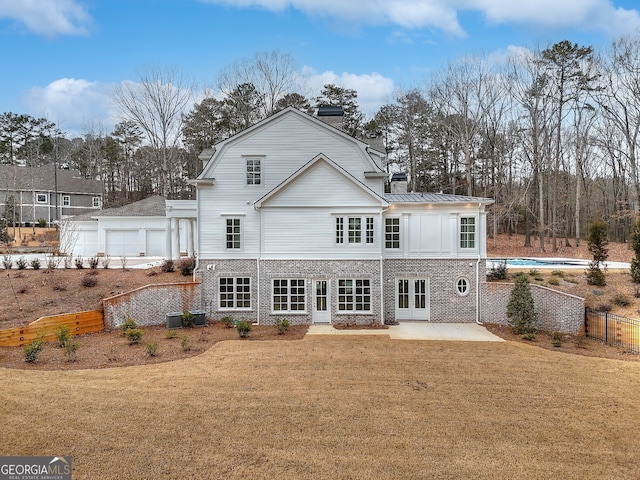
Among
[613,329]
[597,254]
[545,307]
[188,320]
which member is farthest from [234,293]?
[597,254]

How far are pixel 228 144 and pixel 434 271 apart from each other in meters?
10.9

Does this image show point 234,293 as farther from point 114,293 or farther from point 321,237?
point 114,293

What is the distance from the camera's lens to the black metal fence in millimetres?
12398

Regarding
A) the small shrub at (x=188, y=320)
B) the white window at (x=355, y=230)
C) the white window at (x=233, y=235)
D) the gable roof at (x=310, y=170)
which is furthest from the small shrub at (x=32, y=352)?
the white window at (x=355, y=230)

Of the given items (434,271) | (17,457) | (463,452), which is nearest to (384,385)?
(463,452)

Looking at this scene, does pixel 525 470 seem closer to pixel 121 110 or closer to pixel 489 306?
pixel 489 306

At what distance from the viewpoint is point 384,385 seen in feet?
29.0

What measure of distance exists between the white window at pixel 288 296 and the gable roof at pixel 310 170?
11.7 feet

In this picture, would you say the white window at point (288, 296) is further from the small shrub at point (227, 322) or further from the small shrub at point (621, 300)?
the small shrub at point (621, 300)

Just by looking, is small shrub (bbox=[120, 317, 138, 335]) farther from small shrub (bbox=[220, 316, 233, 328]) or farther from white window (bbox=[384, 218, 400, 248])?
white window (bbox=[384, 218, 400, 248])

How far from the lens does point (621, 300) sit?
14.7 m

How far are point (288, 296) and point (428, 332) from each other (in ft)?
19.7

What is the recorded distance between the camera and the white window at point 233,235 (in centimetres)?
1625

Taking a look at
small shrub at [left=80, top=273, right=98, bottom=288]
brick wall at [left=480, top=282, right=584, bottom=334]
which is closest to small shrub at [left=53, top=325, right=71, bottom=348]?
small shrub at [left=80, top=273, right=98, bottom=288]
